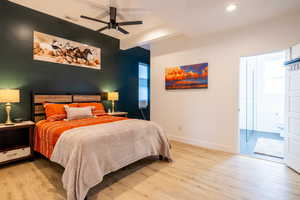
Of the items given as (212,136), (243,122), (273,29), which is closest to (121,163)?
(212,136)

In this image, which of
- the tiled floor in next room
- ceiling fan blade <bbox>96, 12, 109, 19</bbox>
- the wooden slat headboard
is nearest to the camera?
the tiled floor in next room

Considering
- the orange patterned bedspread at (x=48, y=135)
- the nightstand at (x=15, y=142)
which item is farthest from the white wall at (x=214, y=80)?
the nightstand at (x=15, y=142)

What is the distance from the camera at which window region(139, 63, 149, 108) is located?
5562mm

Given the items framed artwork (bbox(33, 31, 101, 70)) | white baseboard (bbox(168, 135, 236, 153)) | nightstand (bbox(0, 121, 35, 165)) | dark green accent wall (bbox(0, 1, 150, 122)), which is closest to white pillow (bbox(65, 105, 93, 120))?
nightstand (bbox(0, 121, 35, 165))

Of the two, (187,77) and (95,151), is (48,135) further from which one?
(187,77)

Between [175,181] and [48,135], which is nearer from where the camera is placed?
[175,181]

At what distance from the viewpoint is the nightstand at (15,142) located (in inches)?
98.3

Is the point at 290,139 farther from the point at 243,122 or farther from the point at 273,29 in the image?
the point at 243,122

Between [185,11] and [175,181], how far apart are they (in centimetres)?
269

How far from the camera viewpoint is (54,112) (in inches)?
118

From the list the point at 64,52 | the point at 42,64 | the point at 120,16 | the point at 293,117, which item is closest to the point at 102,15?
the point at 120,16

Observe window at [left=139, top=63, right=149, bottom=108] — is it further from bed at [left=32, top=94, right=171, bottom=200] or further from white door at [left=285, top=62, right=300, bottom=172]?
white door at [left=285, top=62, right=300, bottom=172]

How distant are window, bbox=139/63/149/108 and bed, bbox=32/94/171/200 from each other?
296 cm

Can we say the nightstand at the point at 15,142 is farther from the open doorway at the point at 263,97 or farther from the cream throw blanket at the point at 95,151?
the open doorway at the point at 263,97
